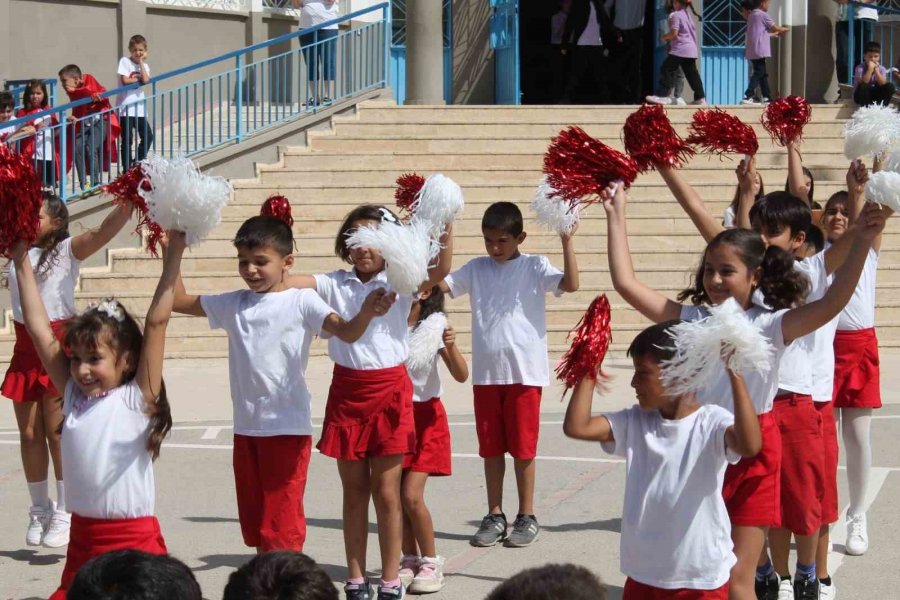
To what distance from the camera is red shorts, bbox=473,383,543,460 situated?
6406 mm

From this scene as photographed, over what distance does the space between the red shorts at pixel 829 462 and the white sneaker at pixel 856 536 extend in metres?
0.74

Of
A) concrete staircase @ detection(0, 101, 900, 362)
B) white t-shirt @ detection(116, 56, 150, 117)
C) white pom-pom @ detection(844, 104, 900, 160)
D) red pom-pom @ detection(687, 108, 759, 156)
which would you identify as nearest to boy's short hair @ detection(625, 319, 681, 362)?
red pom-pom @ detection(687, 108, 759, 156)

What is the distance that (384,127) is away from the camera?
15.2 meters

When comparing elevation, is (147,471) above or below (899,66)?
below

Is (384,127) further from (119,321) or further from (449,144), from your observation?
(119,321)

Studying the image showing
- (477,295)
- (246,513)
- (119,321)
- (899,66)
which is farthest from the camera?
(899,66)

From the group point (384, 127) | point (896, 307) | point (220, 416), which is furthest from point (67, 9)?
point (896, 307)

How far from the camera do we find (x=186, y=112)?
1388 centimetres

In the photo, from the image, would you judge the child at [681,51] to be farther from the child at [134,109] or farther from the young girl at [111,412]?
the young girl at [111,412]

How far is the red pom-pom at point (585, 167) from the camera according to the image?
14.9 feet

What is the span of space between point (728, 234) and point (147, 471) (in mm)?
1990

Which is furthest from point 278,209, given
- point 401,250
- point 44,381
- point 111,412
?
point 111,412

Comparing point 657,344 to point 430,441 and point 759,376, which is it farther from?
point 430,441

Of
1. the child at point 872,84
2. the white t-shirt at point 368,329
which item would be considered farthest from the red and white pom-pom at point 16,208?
the child at point 872,84
